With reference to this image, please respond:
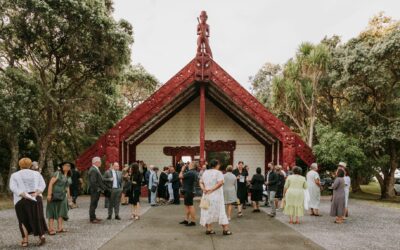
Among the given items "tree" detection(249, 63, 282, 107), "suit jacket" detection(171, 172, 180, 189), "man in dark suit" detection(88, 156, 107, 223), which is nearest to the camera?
"man in dark suit" detection(88, 156, 107, 223)

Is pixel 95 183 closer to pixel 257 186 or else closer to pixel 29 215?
pixel 29 215

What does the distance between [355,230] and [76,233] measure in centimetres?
613

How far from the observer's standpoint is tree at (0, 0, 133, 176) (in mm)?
15250

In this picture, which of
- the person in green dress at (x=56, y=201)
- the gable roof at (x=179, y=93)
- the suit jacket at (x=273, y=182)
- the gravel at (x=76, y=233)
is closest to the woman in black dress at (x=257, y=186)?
the suit jacket at (x=273, y=182)

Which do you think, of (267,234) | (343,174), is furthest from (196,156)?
(267,234)

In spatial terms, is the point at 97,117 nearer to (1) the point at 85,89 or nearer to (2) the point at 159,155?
(1) the point at 85,89

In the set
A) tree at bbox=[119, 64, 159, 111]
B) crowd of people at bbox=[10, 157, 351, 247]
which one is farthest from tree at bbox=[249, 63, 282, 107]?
crowd of people at bbox=[10, 157, 351, 247]

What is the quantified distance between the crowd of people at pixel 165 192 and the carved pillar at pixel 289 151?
233 centimetres

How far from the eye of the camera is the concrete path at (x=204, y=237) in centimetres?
722

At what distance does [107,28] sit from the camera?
1623 centimetres

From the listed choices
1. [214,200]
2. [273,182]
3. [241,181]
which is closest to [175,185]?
[241,181]

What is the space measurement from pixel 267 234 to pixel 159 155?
12415 millimetres

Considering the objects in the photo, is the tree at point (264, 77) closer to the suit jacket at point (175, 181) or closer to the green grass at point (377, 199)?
the green grass at point (377, 199)

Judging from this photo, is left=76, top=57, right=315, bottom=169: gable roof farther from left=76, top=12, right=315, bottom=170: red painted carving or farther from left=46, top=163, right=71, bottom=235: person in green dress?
left=46, top=163, right=71, bottom=235: person in green dress
